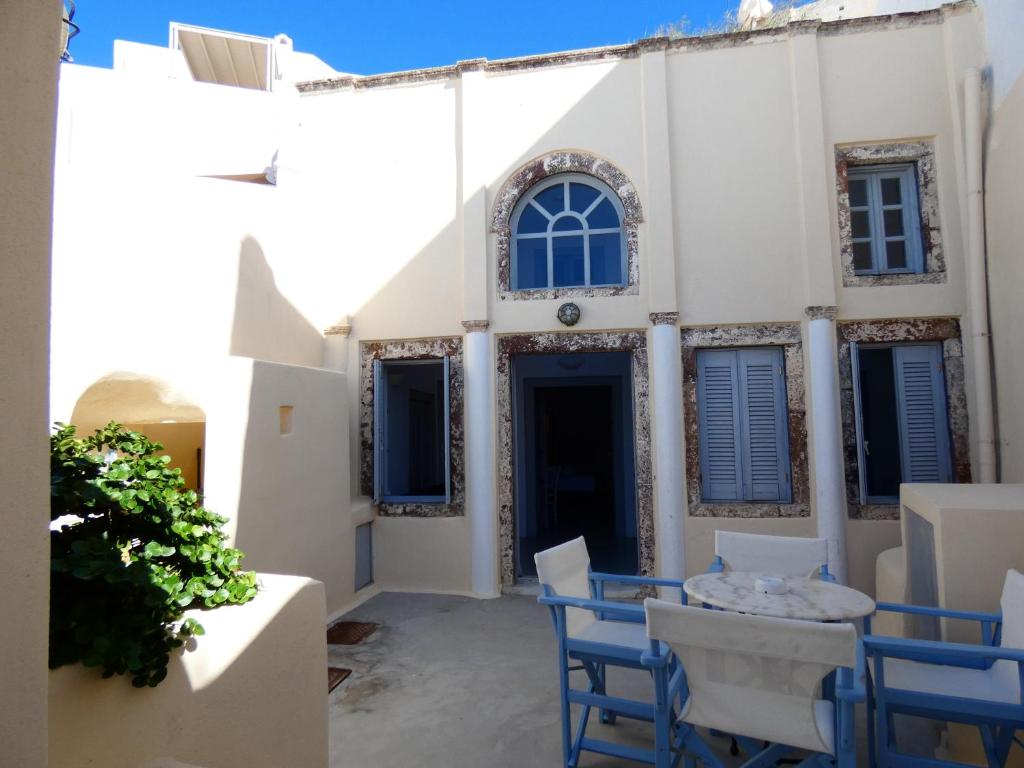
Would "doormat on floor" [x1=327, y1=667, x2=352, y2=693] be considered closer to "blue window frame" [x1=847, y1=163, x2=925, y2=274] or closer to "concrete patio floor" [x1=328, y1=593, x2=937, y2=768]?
"concrete patio floor" [x1=328, y1=593, x2=937, y2=768]

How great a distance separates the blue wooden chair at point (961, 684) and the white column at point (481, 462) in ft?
12.4

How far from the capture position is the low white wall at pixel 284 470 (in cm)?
445

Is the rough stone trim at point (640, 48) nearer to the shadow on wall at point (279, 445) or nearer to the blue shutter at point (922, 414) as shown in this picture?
the shadow on wall at point (279, 445)

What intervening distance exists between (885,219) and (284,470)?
20.1ft

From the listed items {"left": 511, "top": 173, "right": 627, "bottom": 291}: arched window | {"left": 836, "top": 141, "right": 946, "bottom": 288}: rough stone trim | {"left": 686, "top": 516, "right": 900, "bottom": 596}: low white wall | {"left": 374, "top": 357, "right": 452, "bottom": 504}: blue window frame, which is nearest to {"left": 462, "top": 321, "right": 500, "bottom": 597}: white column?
{"left": 374, "top": 357, "right": 452, "bottom": 504}: blue window frame

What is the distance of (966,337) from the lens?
222 inches

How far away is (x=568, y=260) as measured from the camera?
21.7ft

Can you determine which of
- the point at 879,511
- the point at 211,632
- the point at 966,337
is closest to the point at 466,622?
the point at 211,632

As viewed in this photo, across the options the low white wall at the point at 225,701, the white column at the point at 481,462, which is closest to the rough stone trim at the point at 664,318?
the white column at the point at 481,462

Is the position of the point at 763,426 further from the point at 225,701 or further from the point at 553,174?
the point at 225,701

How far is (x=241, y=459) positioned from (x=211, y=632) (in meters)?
2.56

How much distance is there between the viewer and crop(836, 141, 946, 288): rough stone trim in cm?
582

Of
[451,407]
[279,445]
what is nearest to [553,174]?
[451,407]

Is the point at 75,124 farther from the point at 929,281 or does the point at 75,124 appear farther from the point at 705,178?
the point at 929,281
